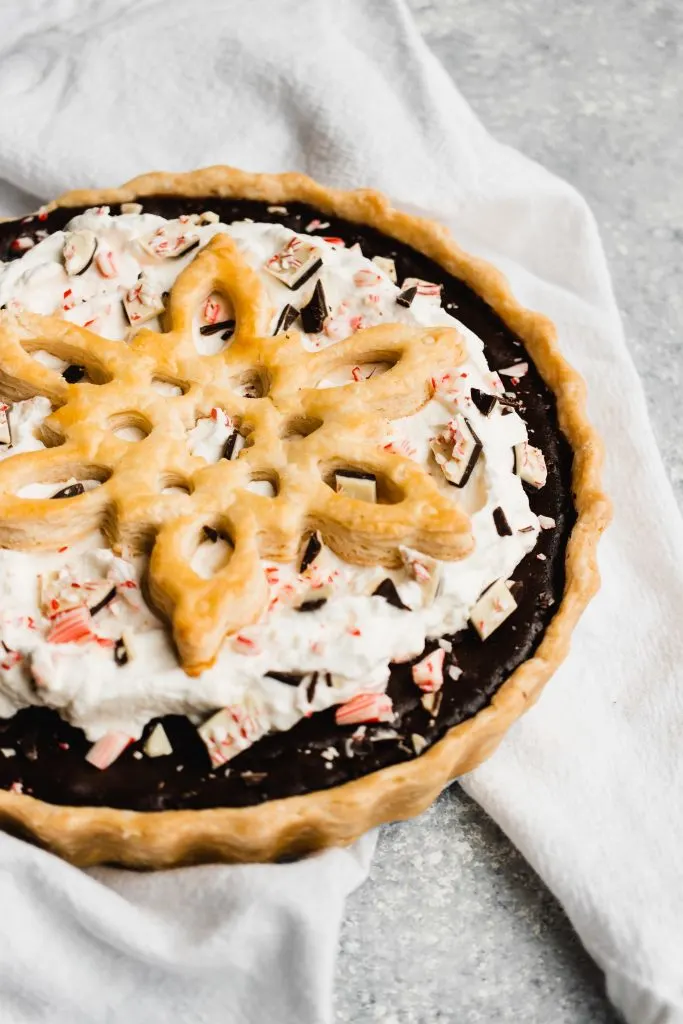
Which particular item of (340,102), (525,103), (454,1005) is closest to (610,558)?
(454,1005)

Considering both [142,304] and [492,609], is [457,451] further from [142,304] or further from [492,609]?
[142,304]

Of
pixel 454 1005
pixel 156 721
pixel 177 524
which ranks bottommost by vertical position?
pixel 454 1005

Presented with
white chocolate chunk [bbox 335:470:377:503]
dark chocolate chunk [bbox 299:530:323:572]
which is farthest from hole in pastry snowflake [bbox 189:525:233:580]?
white chocolate chunk [bbox 335:470:377:503]

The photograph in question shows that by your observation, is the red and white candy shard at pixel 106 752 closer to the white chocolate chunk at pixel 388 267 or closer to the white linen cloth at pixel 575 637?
the white linen cloth at pixel 575 637

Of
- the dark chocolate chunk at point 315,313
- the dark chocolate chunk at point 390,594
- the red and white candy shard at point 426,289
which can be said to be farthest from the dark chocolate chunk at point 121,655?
the red and white candy shard at point 426,289

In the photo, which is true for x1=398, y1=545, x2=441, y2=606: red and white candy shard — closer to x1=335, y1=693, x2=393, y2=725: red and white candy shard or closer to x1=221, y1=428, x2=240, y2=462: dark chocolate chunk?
x1=335, y1=693, x2=393, y2=725: red and white candy shard

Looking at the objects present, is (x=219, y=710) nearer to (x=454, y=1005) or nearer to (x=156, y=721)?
(x=156, y=721)
